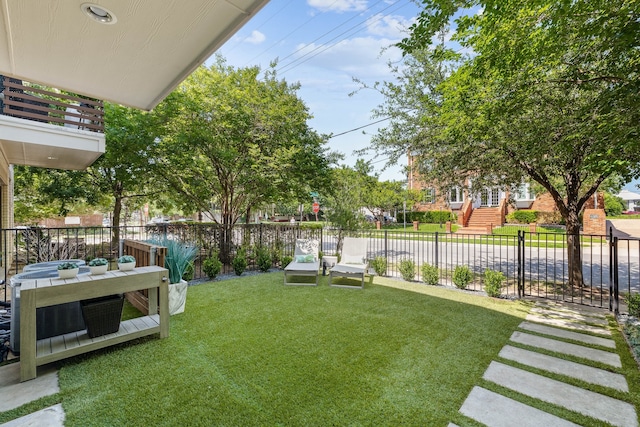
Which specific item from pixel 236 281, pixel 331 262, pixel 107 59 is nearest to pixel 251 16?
pixel 107 59

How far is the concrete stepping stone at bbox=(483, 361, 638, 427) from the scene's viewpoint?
7.46 feet

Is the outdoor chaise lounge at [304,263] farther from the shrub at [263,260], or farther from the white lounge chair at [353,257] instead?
the shrub at [263,260]

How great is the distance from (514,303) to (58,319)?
6783 millimetres

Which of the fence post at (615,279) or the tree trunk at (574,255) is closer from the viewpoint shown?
the fence post at (615,279)

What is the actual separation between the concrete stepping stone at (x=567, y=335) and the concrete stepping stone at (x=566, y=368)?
2.68 ft

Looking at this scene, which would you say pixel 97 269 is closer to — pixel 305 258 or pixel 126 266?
pixel 126 266

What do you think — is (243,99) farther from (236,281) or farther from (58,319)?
(58,319)

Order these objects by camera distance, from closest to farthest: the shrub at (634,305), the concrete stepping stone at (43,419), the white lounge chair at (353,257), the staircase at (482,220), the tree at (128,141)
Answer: the concrete stepping stone at (43,419) → the shrub at (634,305) → the white lounge chair at (353,257) → the tree at (128,141) → the staircase at (482,220)

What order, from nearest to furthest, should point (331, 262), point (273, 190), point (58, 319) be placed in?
point (58, 319), point (331, 262), point (273, 190)

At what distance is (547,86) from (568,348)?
142 inches

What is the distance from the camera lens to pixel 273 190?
936 cm

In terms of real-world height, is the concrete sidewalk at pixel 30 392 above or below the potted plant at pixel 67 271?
below

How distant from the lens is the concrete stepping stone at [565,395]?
227 centimetres

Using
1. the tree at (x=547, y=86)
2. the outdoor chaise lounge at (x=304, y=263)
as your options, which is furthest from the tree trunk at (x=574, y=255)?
the outdoor chaise lounge at (x=304, y=263)
